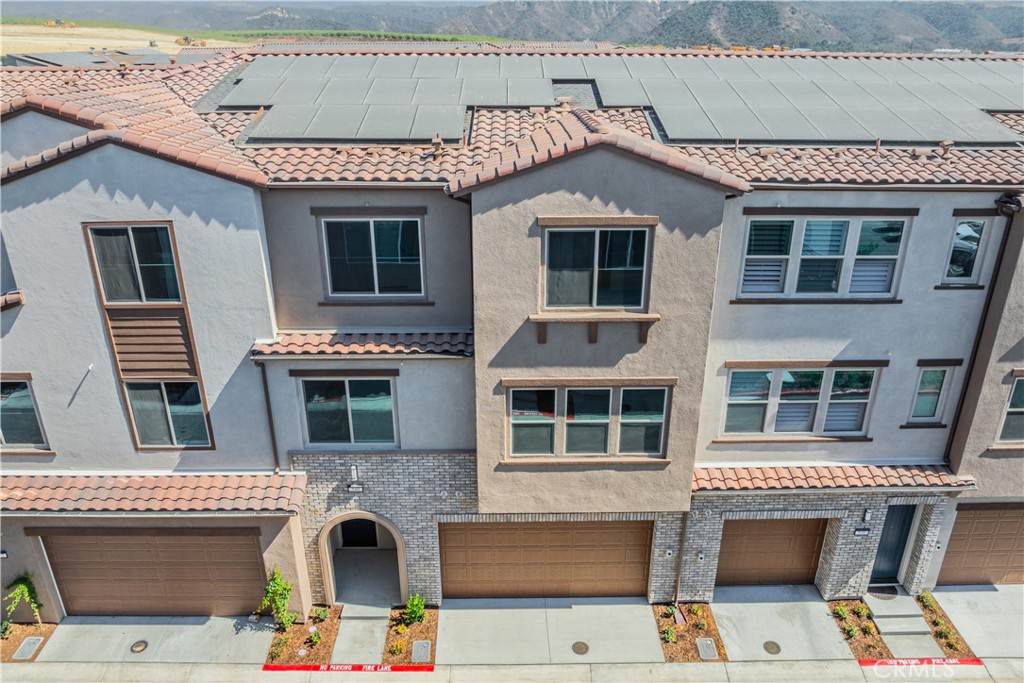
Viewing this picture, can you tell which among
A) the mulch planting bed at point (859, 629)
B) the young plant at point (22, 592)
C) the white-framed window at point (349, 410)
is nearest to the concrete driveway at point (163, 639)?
the young plant at point (22, 592)

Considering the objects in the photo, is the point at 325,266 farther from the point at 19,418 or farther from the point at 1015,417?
the point at 1015,417

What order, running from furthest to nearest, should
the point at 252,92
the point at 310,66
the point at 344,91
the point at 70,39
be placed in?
the point at 70,39 → the point at 310,66 → the point at 344,91 → the point at 252,92

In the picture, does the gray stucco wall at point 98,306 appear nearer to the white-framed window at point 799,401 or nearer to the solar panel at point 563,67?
the solar panel at point 563,67

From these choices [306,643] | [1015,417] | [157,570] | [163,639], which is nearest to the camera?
[1015,417]

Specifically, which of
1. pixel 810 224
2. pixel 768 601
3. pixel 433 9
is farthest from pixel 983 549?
pixel 433 9

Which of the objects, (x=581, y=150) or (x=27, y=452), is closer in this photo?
(x=581, y=150)

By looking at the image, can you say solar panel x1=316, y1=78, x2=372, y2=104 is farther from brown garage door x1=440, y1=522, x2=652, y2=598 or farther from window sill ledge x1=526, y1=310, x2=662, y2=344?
brown garage door x1=440, y1=522, x2=652, y2=598

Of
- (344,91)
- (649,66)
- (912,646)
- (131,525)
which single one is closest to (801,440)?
(912,646)
